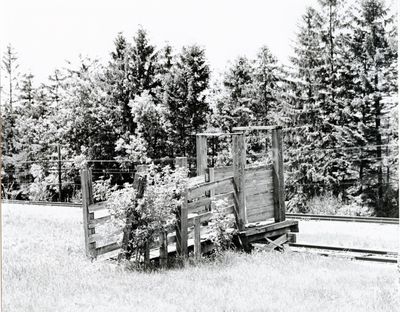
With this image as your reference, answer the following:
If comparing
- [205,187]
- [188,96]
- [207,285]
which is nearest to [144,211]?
[205,187]

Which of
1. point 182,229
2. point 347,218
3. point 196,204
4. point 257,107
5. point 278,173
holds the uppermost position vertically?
point 257,107

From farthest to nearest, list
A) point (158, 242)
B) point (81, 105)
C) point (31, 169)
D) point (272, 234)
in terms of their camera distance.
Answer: point (81, 105) → point (31, 169) → point (272, 234) → point (158, 242)

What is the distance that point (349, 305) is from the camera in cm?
603

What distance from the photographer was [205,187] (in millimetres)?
9289

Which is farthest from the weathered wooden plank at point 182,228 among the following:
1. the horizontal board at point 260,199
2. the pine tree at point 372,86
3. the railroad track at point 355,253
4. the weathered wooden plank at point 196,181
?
the pine tree at point 372,86

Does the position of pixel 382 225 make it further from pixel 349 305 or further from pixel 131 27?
pixel 131 27

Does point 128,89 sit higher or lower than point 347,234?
higher

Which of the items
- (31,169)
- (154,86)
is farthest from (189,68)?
(31,169)

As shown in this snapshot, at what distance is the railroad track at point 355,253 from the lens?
9107 millimetres

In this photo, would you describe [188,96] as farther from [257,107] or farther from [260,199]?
[260,199]

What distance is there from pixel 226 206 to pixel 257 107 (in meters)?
18.7

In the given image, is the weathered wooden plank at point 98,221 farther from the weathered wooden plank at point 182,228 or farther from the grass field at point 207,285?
the weathered wooden plank at point 182,228

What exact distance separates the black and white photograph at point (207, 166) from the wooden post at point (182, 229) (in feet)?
0.07

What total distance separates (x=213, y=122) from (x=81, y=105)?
23.9 feet
